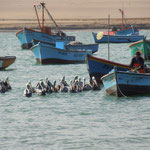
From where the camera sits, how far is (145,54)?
40969 millimetres

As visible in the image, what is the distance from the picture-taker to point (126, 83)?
961 inches

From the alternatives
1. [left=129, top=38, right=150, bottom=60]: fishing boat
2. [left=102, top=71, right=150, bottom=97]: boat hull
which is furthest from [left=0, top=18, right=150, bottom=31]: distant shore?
[left=102, top=71, right=150, bottom=97]: boat hull

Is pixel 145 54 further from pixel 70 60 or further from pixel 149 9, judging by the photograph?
pixel 149 9

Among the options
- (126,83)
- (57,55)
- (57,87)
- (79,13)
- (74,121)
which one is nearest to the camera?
(74,121)

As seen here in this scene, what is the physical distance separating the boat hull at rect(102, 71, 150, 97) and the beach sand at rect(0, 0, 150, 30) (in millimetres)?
67951

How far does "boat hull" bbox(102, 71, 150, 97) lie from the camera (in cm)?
2416

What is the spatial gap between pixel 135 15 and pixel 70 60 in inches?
3049

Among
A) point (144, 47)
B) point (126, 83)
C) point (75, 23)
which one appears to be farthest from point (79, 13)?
point (126, 83)

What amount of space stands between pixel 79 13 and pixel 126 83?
320ft

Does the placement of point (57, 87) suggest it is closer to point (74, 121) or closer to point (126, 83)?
point (126, 83)

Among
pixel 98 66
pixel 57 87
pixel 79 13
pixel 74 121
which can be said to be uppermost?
pixel 79 13

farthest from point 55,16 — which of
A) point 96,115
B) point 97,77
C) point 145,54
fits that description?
point 96,115

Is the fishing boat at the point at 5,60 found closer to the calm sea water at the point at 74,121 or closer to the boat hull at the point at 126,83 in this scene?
the calm sea water at the point at 74,121

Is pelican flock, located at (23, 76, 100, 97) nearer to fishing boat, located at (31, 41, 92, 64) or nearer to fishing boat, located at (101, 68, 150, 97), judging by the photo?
fishing boat, located at (101, 68, 150, 97)
